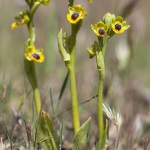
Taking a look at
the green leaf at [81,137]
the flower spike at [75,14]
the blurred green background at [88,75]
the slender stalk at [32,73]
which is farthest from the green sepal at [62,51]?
the blurred green background at [88,75]

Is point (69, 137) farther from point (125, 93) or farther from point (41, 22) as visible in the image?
point (41, 22)

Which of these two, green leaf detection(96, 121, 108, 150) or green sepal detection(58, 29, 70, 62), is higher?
green sepal detection(58, 29, 70, 62)

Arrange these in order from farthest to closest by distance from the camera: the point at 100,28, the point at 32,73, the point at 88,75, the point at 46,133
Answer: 1. the point at 88,75
2. the point at 32,73
3. the point at 46,133
4. the point at 100,28

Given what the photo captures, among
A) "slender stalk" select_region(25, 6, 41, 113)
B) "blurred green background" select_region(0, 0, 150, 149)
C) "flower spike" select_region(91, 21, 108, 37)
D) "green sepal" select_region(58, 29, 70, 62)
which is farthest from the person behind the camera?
"blurred green background" select_region(0, 0, 150, 149)

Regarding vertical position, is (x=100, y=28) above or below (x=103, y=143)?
above

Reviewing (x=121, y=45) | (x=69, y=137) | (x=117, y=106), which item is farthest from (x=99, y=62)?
(x=121, y=45)

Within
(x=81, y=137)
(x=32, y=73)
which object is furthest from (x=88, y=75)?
(x=81, y=137)

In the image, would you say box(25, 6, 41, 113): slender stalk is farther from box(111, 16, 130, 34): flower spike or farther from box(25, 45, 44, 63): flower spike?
box(111, 16, 130, 34): flower spike

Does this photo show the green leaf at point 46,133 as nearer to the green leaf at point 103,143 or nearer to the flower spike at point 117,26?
the green leaf at point 103,143

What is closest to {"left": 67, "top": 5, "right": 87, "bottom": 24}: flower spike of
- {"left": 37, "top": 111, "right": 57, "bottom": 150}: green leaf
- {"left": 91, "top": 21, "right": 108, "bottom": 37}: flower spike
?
{"left": 91, "top": 21, "right": 108, "bottom": 37}: flower spike

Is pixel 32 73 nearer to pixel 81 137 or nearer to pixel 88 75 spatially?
pixel 81 137
